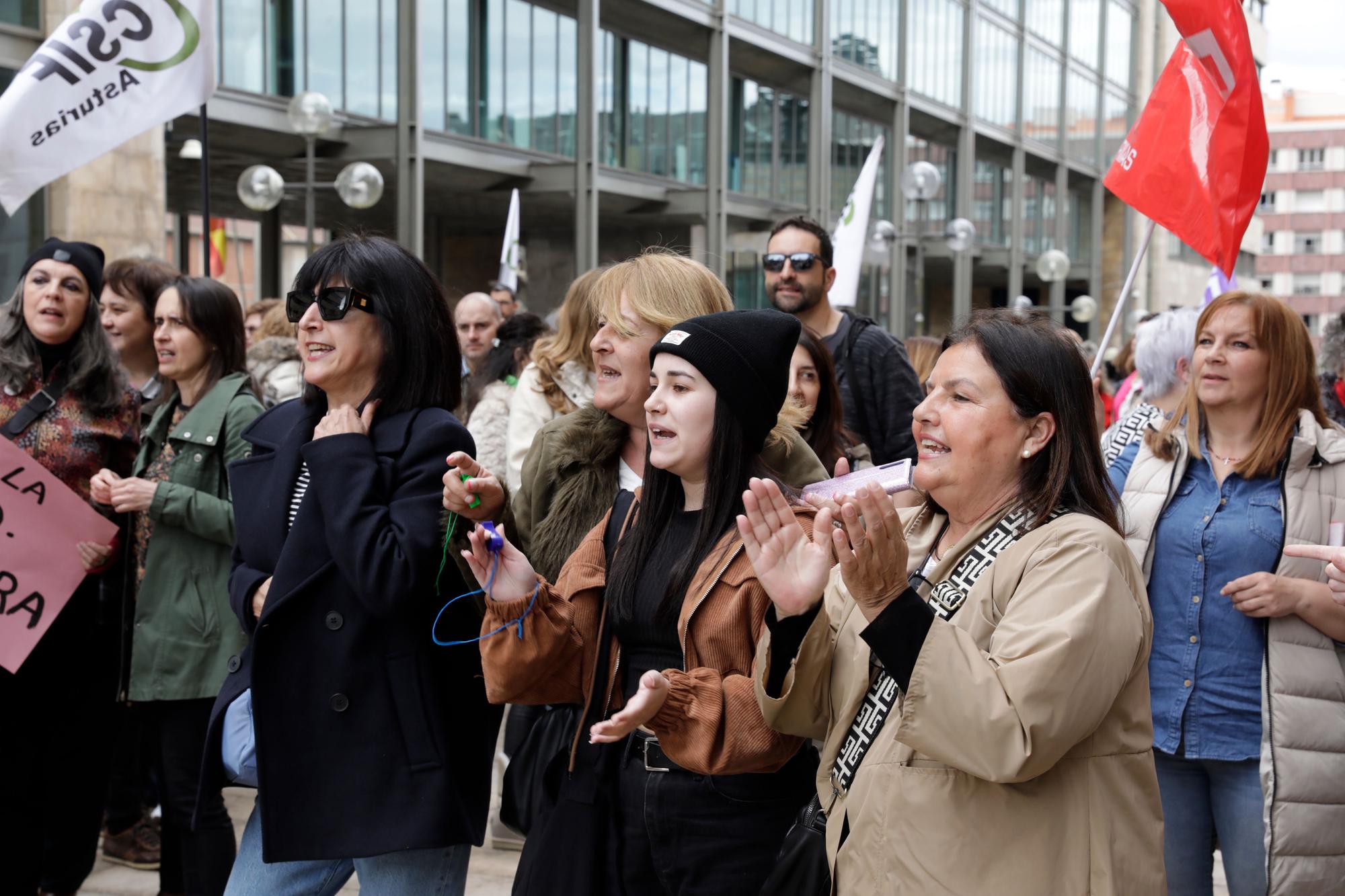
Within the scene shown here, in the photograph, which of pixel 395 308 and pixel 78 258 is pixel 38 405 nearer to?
pixel 78 258

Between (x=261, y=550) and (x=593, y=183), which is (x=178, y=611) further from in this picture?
(x=593, y=183)

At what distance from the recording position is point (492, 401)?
20.7ft

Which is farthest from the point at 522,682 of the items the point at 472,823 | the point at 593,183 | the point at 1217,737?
the point at 593,183

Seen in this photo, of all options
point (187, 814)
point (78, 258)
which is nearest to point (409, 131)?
point (78, 258)

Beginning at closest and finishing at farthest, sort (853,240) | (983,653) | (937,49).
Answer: (983,653), (853,240), (937,49)

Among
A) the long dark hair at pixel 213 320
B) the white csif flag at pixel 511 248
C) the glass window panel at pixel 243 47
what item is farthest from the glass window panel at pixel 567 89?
the long dark hair at pixel 213 320

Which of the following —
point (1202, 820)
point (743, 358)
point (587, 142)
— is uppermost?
point (587, 142)

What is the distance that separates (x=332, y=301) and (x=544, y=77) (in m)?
23.4

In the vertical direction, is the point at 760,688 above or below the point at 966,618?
below

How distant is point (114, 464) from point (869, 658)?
123 inches

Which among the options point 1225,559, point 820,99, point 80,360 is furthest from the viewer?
point 820,99

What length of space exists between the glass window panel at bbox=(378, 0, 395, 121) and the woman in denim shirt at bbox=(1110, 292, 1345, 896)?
66.8ft

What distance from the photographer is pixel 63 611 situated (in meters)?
4.43

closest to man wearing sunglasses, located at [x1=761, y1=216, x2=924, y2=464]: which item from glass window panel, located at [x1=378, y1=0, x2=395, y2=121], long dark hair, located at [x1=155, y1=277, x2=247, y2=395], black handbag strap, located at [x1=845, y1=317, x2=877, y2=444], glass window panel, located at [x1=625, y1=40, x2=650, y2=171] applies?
black handbag strap, located at [x1=845, y1=317, x2=877, y2=444]
